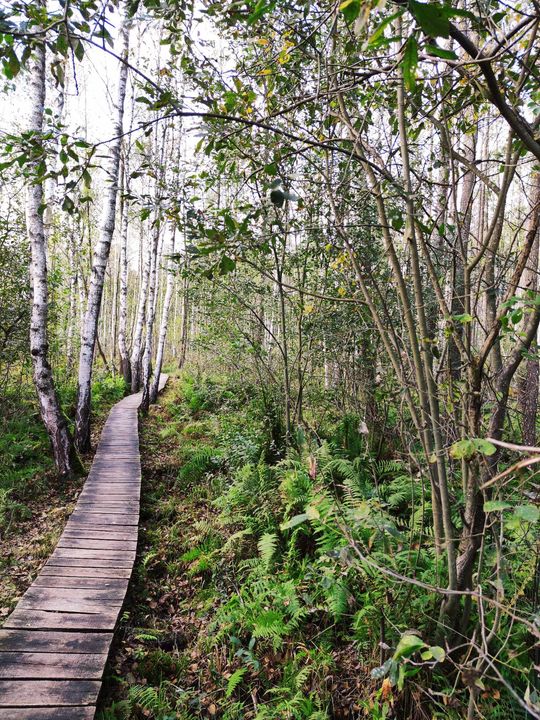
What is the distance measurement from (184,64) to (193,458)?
658cm

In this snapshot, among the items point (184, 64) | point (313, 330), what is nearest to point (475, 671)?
point (184, 64)

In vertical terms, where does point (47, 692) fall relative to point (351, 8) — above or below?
below

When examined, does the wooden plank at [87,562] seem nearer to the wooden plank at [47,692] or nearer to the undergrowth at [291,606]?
the undergrowth at [291,606]

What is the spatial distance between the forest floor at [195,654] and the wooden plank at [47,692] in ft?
0.90

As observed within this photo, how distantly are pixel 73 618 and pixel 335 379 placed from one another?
5.01m

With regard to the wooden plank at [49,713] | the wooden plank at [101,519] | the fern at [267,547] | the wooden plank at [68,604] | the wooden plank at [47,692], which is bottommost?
the wooden plank at [49,713]

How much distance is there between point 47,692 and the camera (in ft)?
10.5

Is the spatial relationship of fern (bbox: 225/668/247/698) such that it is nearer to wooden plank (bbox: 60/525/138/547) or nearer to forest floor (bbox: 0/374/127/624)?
wooden plank (bbox: 60/525/138/547)

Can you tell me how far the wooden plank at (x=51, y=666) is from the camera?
132 inches

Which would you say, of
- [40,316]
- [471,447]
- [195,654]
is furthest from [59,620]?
[40,316]

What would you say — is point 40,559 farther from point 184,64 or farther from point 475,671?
point 184,64

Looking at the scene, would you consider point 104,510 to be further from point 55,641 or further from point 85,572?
point 55,641

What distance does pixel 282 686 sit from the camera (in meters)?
3.52

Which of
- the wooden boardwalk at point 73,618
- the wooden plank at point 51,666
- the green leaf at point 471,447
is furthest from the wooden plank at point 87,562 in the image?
the green leaf at point 471,447
